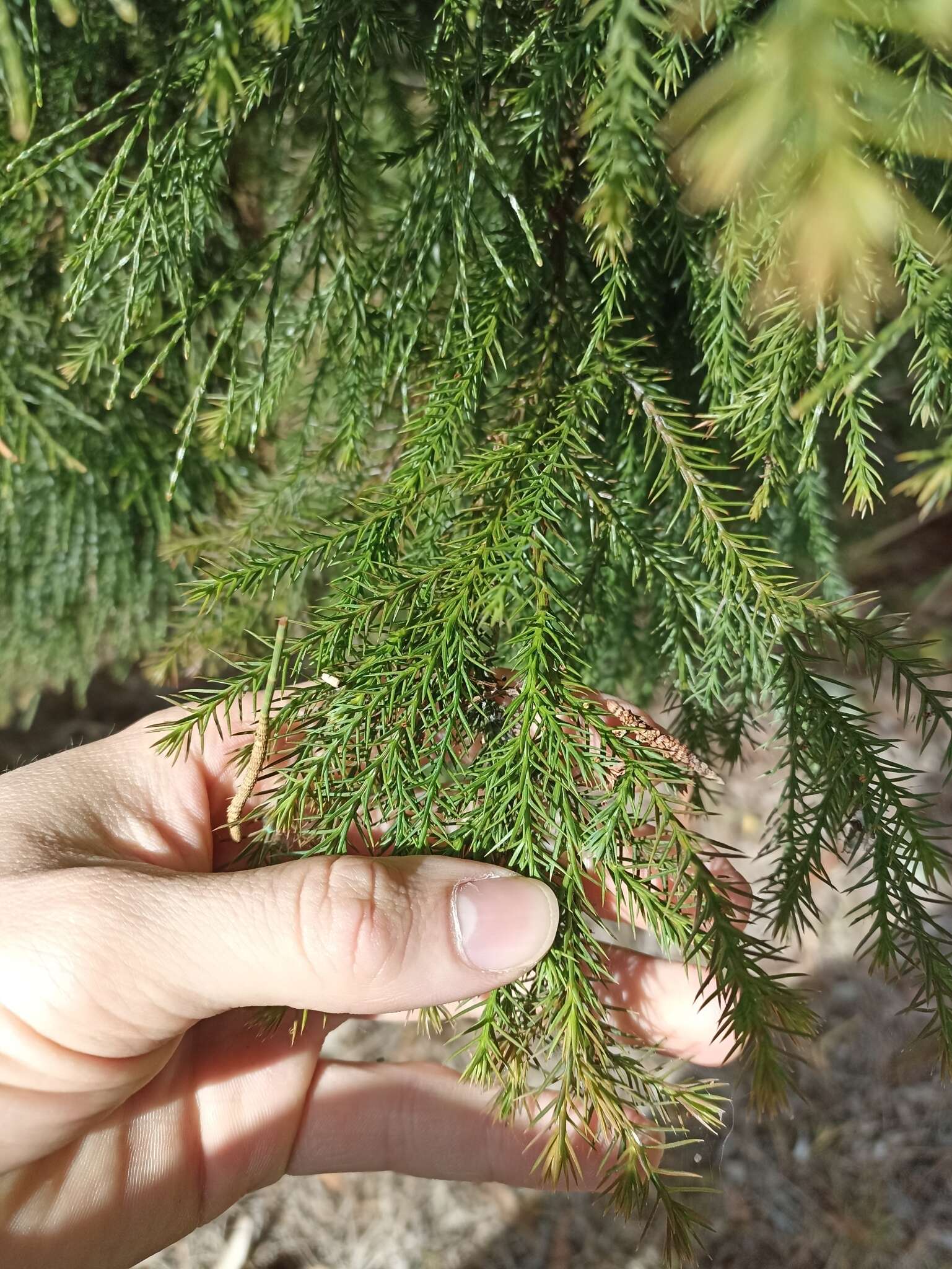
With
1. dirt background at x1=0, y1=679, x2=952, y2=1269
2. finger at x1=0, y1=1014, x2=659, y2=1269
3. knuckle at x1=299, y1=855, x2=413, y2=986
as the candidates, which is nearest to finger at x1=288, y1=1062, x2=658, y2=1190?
finger at x1=0, y1=1014, x2=659, y2=1269

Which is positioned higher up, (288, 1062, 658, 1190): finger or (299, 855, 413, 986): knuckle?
(299, 855, 413, 986): knuckle

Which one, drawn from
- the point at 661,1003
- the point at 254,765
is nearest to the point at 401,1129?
the point at 661,1003

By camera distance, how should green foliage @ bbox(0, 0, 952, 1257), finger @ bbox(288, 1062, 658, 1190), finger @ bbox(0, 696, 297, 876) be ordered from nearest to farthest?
green foliage @ bbox(0, 0, 952, 1257) < finger @ bbox(0, 696, 297, 876) < finger @ bbox(288, 1062, 658, 1190)

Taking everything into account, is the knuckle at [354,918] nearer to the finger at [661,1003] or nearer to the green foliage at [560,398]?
the green foliage at [560,398]

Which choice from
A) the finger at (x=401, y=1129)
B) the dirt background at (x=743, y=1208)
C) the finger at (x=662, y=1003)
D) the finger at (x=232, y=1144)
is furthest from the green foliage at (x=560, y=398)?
the dirt background at (x=743, y=1208)

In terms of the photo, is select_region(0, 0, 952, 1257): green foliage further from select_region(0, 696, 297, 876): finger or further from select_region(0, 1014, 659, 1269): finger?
select_region(0, 1014, 659, 1269): finger

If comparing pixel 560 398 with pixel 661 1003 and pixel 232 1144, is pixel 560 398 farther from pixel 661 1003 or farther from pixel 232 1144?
pixel 232 1144

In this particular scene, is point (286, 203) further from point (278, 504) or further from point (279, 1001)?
point (279, 1001)
